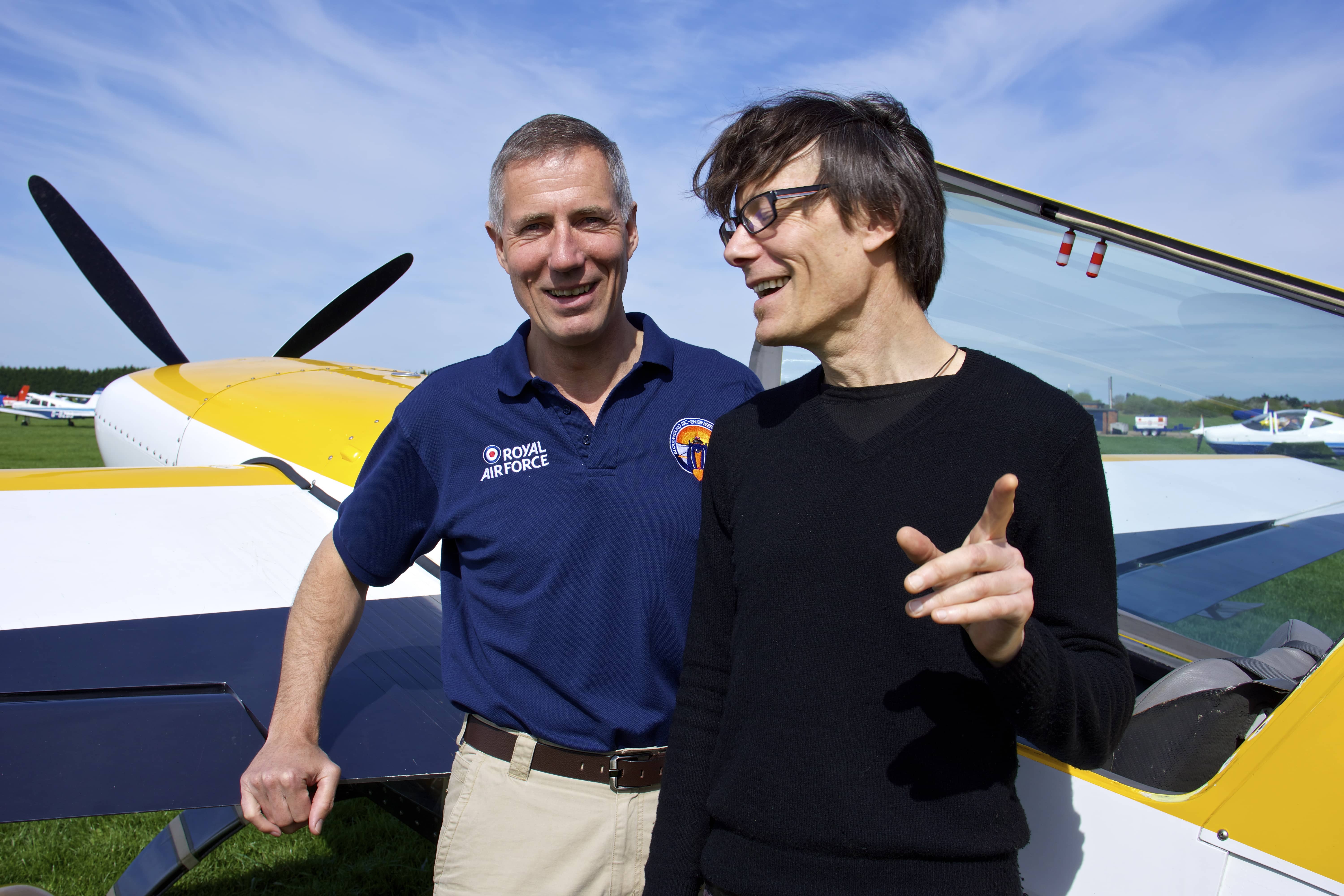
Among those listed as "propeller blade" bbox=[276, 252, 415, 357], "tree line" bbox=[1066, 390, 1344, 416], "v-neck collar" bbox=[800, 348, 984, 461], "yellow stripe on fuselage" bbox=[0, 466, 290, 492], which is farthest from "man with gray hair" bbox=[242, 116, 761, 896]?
"propeller blade" bbox=[276, 252, 415, 357]

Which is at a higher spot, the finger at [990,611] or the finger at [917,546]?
the finger at [917,546]

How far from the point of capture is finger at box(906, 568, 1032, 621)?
2.86 feet

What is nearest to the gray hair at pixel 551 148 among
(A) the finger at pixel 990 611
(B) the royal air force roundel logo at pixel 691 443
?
(B) the royal air force roundel logo at pixel 691 443

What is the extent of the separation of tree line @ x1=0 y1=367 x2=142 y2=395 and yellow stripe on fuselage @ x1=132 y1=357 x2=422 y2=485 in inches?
2110

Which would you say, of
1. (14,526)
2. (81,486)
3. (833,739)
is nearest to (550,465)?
(833,739)

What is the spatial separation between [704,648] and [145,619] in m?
2.46

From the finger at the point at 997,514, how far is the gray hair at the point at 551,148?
1.37 meters

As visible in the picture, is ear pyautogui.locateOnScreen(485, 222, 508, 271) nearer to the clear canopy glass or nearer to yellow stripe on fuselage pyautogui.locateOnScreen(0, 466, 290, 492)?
the clear canopy glass

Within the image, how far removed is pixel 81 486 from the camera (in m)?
3.78

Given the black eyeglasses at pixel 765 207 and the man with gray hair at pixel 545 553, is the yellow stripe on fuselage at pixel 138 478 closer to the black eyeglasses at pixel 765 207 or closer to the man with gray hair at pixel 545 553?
the man with gray hair at pixel 545 553

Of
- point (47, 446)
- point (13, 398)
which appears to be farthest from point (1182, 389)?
point (13, 398)

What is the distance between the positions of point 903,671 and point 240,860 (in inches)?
145

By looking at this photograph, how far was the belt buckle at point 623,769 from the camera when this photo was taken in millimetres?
1709

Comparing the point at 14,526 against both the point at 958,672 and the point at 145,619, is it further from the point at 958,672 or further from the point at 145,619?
the point at 958,672
